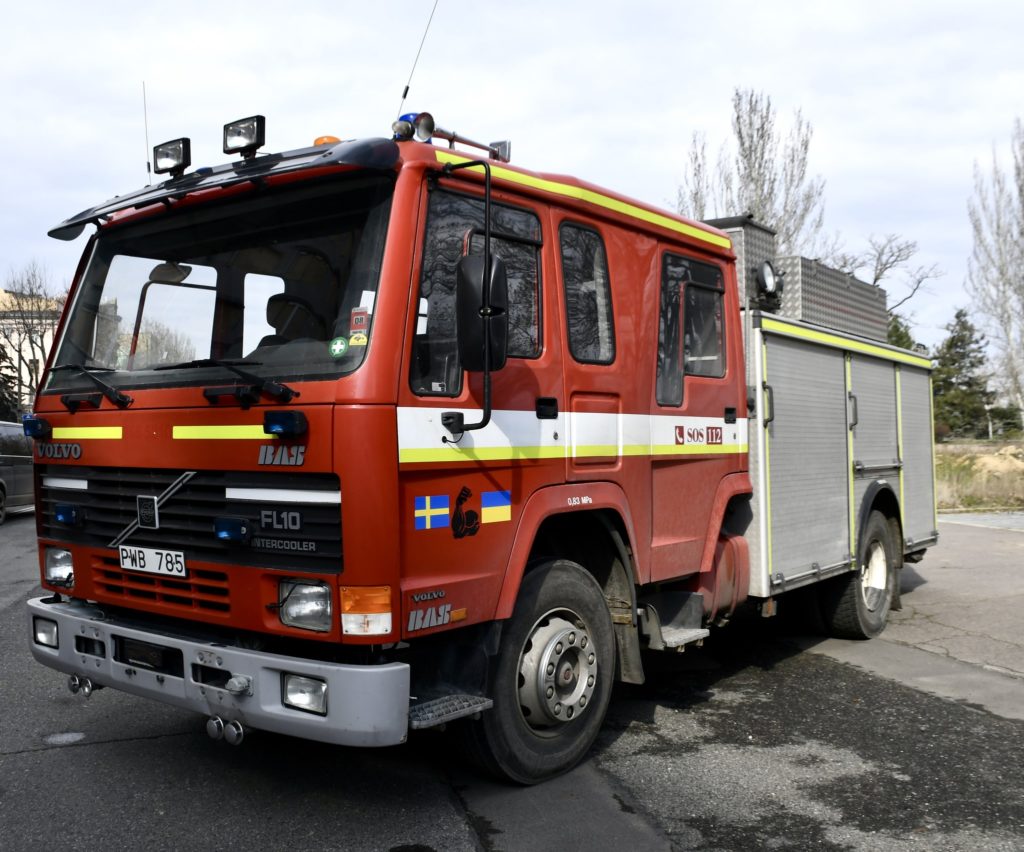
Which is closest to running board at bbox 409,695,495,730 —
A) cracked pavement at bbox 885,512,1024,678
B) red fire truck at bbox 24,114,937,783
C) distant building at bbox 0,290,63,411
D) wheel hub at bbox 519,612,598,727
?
red fire truck at bbox 24,114,937,783

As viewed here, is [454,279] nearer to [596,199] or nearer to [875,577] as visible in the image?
[596,199]

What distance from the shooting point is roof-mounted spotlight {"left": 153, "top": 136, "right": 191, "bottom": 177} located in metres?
4.29

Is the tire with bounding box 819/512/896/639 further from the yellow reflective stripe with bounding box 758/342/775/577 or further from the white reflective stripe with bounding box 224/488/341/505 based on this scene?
the white reflective stripe with bounding box 224/488/341/505

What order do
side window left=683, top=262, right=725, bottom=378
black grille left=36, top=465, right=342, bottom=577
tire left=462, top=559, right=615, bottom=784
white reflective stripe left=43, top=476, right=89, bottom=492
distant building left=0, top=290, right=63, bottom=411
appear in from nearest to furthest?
1. black grille left=36, top=465, right=342, bottom=577
2. tire left=462, top=559, right=615, bottom=784
3. white reflective stripe left=43, top=476, right=89, bottom=492
4. side window left=683, top=262, right=725, bottom=378
5. distant building left=0, top=290, right=63, bottom=411

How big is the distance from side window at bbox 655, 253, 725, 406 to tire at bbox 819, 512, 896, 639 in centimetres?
238

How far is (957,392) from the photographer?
56688 millimetres

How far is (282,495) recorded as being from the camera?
3.64 metres

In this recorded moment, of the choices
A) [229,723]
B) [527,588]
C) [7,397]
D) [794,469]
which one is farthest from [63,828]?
[7,397]

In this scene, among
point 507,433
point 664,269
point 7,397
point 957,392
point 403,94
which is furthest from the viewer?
point 957,392

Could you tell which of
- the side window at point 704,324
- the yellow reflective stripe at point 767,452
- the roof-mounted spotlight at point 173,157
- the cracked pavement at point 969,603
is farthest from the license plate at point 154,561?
the cracked pavement at point 969,603

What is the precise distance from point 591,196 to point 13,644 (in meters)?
5.35

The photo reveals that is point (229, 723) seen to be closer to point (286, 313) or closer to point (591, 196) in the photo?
point (286, 313)

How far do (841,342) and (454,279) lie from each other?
12.9ft

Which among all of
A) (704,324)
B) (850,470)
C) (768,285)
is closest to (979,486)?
(850,470)
